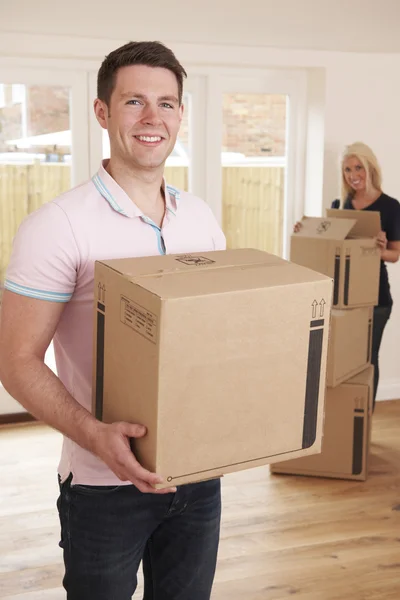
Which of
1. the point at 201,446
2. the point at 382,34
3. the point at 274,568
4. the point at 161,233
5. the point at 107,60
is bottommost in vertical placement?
the point at 274,568

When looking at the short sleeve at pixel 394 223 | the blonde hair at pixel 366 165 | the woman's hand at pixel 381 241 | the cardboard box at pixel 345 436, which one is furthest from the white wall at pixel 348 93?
the cardboard box at pixel 345 436

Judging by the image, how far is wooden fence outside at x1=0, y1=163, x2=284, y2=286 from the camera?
12.3 ft

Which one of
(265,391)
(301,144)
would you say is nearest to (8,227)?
(301,144)

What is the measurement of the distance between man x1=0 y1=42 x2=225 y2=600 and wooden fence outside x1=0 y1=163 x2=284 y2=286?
8.21ft

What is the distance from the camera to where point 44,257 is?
1169mm

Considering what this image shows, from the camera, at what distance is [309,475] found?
10.7 ft

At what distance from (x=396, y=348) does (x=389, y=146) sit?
113 cm

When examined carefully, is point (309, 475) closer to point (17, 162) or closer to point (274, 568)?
point (274, 568)

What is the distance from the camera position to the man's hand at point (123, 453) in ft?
3.53

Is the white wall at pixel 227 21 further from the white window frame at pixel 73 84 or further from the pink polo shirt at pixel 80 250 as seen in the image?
the pink polo shirt at pixel 80 250

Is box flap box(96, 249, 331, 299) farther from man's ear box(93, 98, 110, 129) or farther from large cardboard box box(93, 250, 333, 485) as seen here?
man's ear box(93, 98, 110, 129)

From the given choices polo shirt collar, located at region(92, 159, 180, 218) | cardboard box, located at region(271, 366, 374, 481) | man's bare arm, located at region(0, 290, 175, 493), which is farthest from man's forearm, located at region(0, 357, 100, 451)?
cardboard box, located at region(271, 366, 374, 481)

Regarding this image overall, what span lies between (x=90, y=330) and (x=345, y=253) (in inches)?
75.1

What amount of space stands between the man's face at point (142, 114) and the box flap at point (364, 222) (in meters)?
2.05
